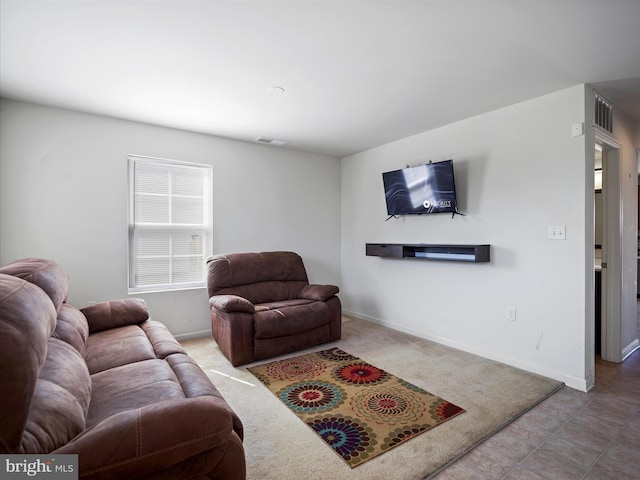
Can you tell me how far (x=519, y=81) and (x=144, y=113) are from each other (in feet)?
11.2

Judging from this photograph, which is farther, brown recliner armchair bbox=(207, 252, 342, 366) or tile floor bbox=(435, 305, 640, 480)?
brown recliner armchair bbox=(207, 252, 342, 366)

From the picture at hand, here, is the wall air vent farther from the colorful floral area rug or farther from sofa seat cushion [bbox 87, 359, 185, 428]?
sofa seat cushion [bbox 87, 359, 185, 428]

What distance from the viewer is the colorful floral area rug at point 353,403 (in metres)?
1.92

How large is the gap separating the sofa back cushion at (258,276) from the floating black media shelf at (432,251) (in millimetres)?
1063

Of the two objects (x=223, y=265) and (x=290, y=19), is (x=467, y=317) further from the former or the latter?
(x=290, y=19)

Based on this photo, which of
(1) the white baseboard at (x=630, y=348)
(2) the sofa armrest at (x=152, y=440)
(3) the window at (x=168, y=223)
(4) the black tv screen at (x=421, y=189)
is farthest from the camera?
(3) the window at (x=168, y=223)

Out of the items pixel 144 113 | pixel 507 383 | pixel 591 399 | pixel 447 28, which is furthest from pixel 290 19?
pixel 591 399

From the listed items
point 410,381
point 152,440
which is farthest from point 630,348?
point 152,440

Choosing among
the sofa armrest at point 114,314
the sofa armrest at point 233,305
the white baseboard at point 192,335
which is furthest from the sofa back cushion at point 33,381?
the white baseboard at point 192,335

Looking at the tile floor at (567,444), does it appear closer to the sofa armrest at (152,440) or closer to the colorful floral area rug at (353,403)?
the colorful floral area rug at (353,403)

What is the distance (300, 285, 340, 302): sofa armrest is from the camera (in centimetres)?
365

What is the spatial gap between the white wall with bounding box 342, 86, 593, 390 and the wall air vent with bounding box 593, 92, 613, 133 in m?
0.31

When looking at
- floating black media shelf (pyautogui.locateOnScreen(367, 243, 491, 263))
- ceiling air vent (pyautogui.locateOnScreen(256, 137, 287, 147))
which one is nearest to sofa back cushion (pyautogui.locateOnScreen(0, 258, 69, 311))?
ceiling air vent (pyautogui.locateOnScreen(256, 137, 287, 147))

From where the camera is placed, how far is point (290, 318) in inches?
128
